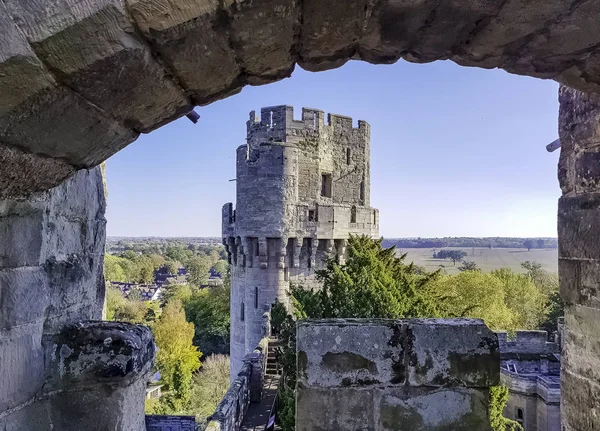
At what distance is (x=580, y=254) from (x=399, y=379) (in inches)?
44.6

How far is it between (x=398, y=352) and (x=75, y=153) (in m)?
1.42

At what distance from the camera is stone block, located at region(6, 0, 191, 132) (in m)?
0.98

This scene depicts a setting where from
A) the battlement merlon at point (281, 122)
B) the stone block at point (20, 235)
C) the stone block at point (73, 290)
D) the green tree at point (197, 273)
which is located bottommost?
the green tree at point (197, 273)

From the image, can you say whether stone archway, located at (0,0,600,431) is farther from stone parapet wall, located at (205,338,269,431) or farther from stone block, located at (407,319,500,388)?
stone parapet wall, located at (205,338,269,431)

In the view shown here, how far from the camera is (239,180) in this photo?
14766 mm

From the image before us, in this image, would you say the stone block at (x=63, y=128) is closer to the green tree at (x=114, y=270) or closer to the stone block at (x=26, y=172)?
the stone block at (x=26, y=172)

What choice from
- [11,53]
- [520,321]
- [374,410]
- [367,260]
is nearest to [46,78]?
[11,53]

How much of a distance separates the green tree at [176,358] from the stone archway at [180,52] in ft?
77.7

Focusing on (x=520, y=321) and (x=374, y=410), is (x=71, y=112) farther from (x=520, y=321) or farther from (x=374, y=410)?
(x=520, y=321)

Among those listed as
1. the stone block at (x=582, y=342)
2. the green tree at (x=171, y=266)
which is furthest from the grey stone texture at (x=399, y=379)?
the green tree at (x=171, y=266)

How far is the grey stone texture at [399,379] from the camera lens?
180 centimetres

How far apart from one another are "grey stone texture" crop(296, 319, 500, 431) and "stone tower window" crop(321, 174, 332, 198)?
1422 centimetres

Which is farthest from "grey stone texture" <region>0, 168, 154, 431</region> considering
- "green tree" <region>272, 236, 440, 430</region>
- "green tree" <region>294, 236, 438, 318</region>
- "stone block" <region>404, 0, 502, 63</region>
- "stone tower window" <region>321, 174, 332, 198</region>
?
"stone tower window" <region>321, 174, 332, 198</region>

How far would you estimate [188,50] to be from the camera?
116 cm
